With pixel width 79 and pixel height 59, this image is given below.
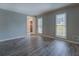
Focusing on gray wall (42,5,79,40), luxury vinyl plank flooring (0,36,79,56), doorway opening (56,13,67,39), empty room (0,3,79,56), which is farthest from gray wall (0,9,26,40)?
doorway opening (56,13,67,39)

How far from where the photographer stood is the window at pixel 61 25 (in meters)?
2.43

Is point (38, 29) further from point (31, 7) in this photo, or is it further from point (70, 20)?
point (70, 20)

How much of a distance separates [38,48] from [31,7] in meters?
0.70

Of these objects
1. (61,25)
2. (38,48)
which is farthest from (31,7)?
(38,48)

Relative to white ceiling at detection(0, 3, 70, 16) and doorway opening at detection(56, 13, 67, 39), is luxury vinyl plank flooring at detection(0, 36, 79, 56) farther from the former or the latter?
white ceiling at detection(0, 3, 70, 16)

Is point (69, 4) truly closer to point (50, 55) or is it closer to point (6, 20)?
point (50, 55)

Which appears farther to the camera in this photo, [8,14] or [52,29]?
[52,29]

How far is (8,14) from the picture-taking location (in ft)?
7.80

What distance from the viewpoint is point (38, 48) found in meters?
2.45

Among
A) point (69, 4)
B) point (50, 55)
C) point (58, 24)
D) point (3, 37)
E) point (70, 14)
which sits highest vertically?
point (69, 4)

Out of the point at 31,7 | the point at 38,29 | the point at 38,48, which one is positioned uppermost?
the point at 31,7

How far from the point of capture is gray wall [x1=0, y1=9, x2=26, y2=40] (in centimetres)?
237

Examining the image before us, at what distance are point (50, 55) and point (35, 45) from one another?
1.01ft

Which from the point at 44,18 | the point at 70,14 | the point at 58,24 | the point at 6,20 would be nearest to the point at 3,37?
the point at 6,20
